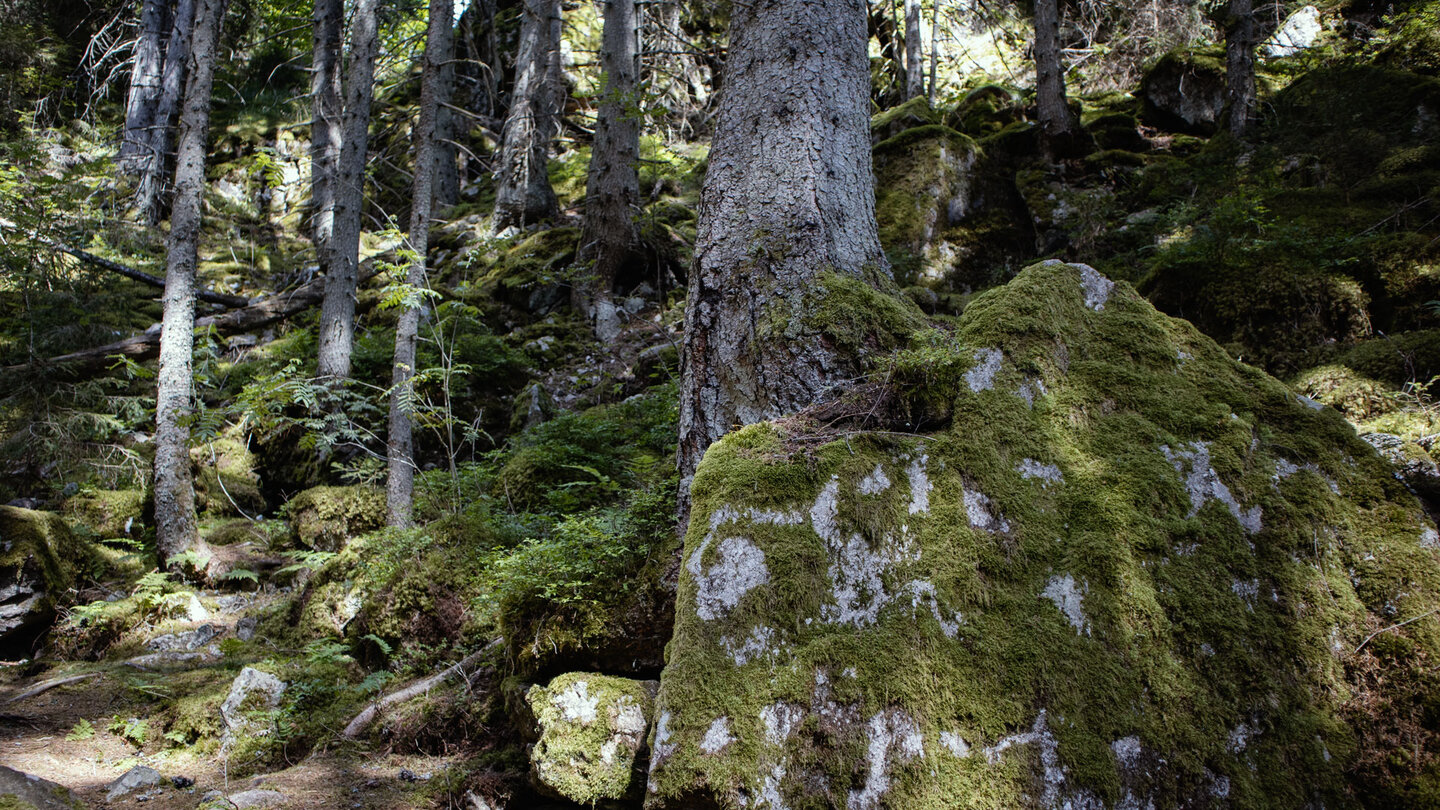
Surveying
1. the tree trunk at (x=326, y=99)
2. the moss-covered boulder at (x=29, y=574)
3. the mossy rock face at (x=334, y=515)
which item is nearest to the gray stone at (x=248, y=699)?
the mossy rock face at (x=334, y=515)

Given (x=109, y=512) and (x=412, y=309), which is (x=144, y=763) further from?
(x=109, y=512)

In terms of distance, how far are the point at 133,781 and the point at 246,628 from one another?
2.72 meters

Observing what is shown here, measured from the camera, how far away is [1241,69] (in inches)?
324

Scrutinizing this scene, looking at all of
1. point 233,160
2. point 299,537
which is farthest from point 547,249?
point 233,160

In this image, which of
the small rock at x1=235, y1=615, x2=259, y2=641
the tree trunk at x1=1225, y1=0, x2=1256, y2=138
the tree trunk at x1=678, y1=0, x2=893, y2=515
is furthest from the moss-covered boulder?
the tree trunk at x1=1225, y1=0, x2=1256, y2=138

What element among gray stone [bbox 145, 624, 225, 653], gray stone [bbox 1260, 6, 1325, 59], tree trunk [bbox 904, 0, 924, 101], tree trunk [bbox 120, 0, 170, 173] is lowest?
gray stone [bbox 145, 624, 225, 653]

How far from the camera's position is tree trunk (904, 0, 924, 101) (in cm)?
1194

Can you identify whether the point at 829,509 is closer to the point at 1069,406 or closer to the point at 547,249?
the point at 1069,406

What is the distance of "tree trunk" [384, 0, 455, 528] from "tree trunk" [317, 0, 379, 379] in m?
2.10

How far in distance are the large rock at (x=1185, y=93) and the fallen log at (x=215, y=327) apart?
42.6 feet

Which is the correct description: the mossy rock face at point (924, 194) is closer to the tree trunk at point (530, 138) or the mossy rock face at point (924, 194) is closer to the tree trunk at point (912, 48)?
the tree trunk at point (912, 48)

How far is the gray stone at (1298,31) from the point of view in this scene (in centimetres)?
986

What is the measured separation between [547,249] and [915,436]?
9.98 m

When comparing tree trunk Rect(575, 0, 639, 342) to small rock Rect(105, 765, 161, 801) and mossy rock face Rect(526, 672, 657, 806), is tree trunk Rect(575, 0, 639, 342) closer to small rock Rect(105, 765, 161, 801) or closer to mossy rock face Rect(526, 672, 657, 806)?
small rock Rect(105, 765, 161, 801)
